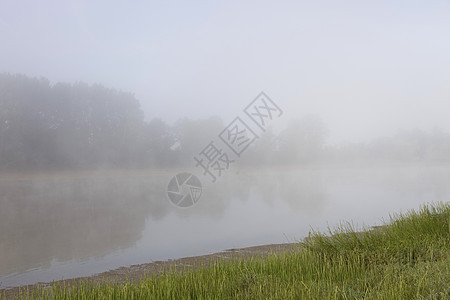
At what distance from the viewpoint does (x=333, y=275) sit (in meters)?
5.87

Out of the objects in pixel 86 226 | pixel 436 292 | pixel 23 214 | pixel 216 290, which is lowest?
pixel 436 292

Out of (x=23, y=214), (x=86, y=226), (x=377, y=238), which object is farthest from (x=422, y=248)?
(x=23, y=214)

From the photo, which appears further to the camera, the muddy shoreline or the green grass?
the muddy shoreline

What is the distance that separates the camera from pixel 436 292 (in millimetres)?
4477

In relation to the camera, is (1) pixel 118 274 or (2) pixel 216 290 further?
Result: (1) pixel 118 274

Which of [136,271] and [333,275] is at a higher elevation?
[136,271]

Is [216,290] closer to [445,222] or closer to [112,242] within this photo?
[445,222]

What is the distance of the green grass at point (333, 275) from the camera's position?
4781 mm

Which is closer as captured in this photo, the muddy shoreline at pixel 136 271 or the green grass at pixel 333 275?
the green grass at pixel 333 275

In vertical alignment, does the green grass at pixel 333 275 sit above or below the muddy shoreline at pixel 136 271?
below

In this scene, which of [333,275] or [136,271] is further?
[136,271]

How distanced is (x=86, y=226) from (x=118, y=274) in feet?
41.4

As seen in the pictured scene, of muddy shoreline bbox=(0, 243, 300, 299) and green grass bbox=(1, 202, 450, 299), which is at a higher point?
muddy shoreline bbox=(0, 243, 300, 299)

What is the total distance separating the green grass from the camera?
4.78 metres
